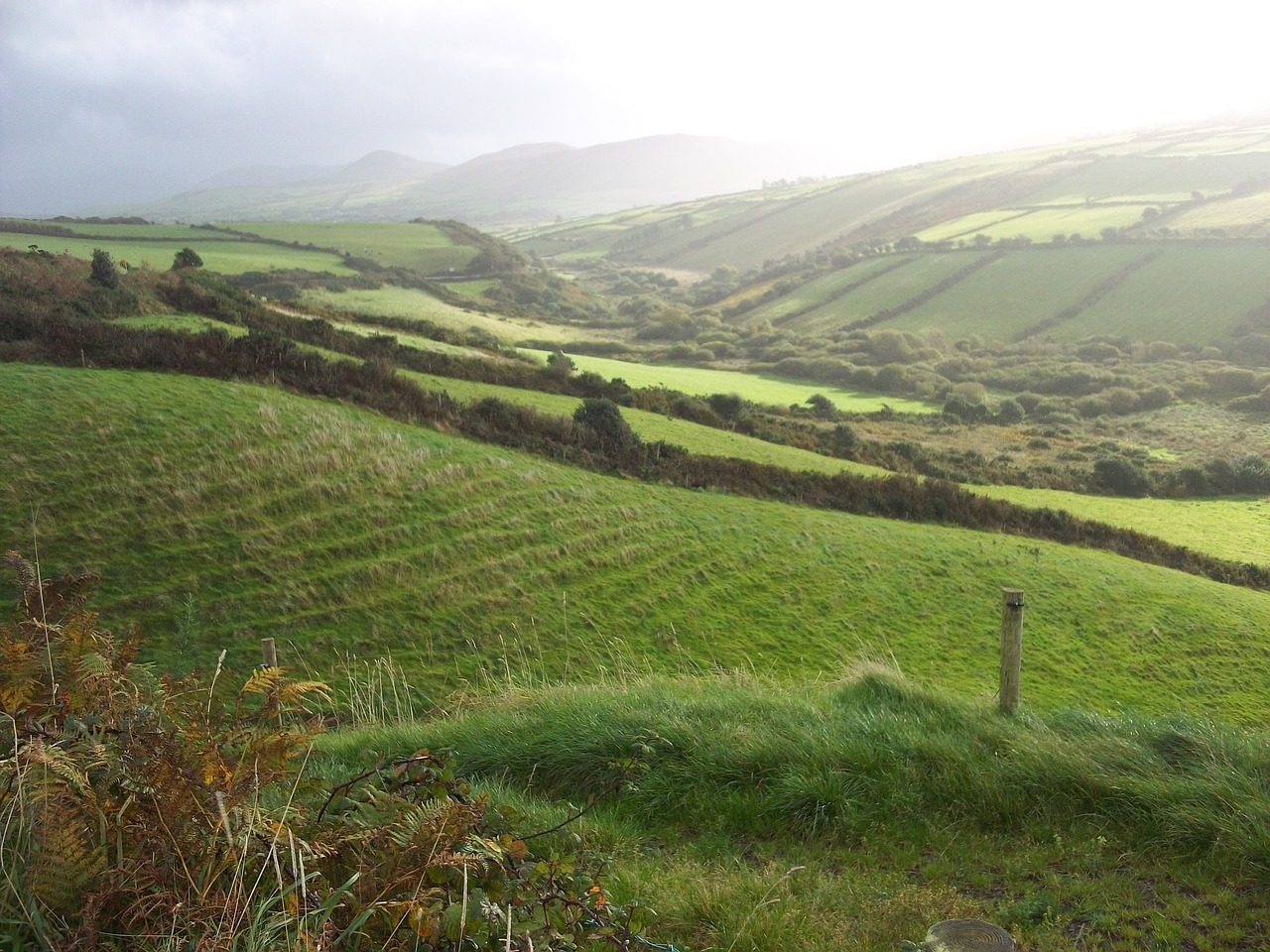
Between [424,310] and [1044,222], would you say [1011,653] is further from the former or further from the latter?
[1044,222]

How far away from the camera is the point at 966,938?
374cm

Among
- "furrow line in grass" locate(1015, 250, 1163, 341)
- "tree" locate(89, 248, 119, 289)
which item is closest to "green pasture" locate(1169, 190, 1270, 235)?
"furrow line in grass" locate(1015, 250, 1163, 341)

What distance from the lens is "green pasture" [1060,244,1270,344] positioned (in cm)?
7950

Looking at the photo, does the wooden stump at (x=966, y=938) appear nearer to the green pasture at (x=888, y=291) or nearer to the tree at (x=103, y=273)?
the tree at (x=103, y=273)

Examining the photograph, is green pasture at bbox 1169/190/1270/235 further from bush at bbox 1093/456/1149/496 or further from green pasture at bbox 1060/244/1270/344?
bush at bbox 1093/456/1149/496

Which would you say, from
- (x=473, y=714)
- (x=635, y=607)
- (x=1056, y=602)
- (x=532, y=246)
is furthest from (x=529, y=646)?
(x=532, y=246)

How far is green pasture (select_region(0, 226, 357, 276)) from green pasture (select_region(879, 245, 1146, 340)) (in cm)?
6408

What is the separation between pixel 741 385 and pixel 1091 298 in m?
56.0

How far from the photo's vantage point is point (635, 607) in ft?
53.1

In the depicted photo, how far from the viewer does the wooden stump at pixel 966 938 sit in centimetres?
366

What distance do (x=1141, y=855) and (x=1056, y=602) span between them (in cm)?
1506

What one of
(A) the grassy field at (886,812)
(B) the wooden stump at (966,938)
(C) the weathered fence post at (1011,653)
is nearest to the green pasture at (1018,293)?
(C) the weathered fence post at (1011,653)

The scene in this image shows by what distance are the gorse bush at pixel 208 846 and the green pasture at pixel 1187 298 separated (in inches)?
3692

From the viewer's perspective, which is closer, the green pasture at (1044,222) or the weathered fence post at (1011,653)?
the weathered fence post at (1011,653)
